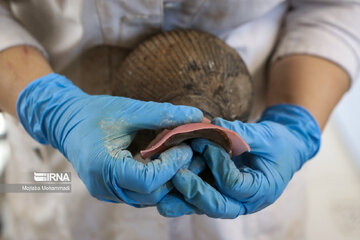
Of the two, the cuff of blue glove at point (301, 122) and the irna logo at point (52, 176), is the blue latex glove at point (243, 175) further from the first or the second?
the irna logo at point (52, 176)

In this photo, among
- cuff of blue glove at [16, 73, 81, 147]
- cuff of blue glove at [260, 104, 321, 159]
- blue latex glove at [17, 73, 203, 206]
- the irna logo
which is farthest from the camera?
the irna logo

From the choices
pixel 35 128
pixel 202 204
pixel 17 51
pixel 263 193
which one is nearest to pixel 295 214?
Result: pixel 263 193

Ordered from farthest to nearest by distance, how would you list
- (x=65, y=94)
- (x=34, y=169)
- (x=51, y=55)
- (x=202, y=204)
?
1. (x=34, y=169)
2. (x=51, y=55)
3. (x=65, y=94)
4. (x=202, y=204)

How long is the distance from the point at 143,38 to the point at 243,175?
43 cm

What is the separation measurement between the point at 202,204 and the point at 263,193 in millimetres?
132

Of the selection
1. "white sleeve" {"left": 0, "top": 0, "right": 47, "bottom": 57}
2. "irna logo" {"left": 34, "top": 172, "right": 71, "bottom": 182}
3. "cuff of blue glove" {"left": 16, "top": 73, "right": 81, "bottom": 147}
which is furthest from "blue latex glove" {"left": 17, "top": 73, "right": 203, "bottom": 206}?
"irna logo" {"left": 34, "top": 172, "right": 71, "bottom": 182}

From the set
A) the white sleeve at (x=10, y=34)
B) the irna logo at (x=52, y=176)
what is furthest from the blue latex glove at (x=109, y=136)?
the irna logo at (x=52, y=176)

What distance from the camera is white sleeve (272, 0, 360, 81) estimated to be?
873 millimetres

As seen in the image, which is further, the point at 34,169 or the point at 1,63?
the point at 34,169

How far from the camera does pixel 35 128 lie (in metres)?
0.69

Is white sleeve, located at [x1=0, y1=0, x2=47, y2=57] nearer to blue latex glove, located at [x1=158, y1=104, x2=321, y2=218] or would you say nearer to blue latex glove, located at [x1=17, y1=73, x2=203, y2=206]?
blue latex glove, located at [x1=17, y1=73, x2=203, y2=206]

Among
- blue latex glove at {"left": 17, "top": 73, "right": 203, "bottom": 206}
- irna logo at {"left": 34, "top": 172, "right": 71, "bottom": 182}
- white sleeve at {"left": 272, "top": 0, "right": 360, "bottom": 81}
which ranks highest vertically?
white sleeve at {"left": 272, "top": 0, "right": 360, "bottom": 81}

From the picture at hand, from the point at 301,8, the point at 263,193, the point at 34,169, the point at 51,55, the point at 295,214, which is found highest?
the point at 301,8

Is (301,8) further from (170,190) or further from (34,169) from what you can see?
(34,169)
